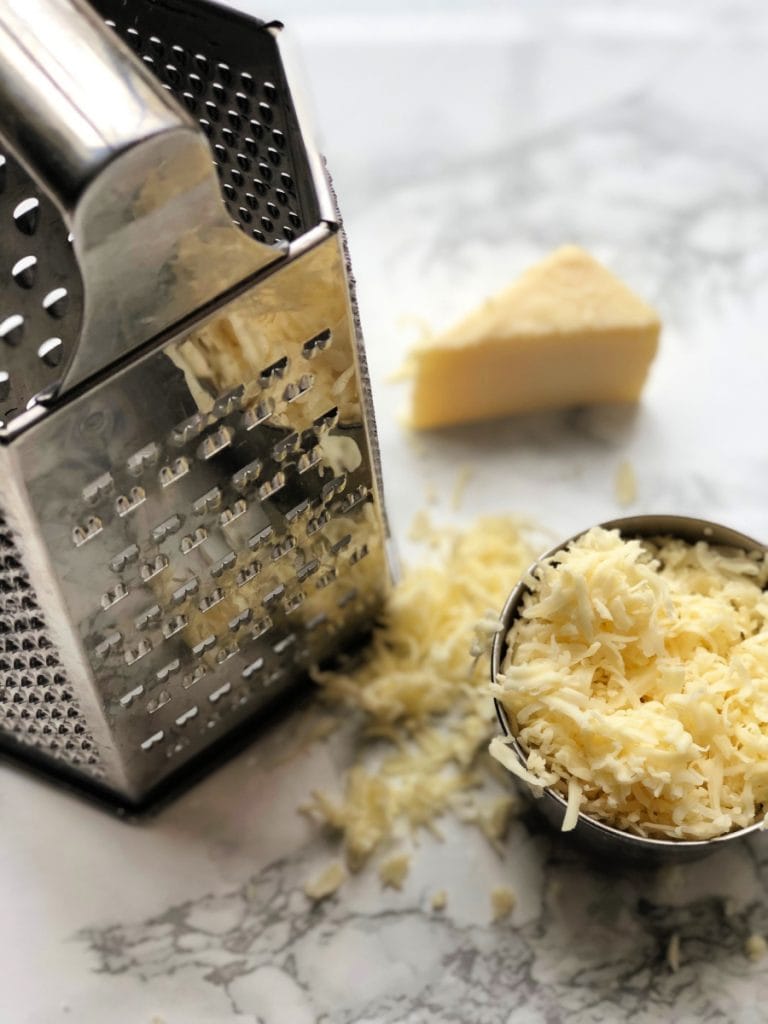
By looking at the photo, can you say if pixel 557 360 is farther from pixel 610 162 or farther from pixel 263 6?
pixel 263 6

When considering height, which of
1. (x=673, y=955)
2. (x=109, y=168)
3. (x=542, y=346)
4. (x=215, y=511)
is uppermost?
(x=109, y=168)

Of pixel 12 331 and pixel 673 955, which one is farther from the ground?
pixel 12 331

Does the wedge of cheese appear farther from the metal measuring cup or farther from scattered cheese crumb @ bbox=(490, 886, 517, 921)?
scattered cheese crumb @ bbox=(490, 886, 517, 921)

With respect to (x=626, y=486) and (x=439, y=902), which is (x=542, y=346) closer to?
(x=626, y=486)

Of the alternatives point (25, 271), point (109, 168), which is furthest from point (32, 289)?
point (109, 168)

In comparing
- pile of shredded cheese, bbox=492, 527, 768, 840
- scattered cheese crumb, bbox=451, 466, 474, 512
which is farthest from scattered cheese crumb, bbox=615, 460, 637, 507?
pile of shredded cheese, bbox=492, 527, 768, 840

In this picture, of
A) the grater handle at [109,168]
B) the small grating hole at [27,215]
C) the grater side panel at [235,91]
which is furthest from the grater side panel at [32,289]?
the grater handle at [109,168]

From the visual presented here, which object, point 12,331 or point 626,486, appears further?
point 626,486

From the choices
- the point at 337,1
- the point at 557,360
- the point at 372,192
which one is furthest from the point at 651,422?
the point at 337,1
